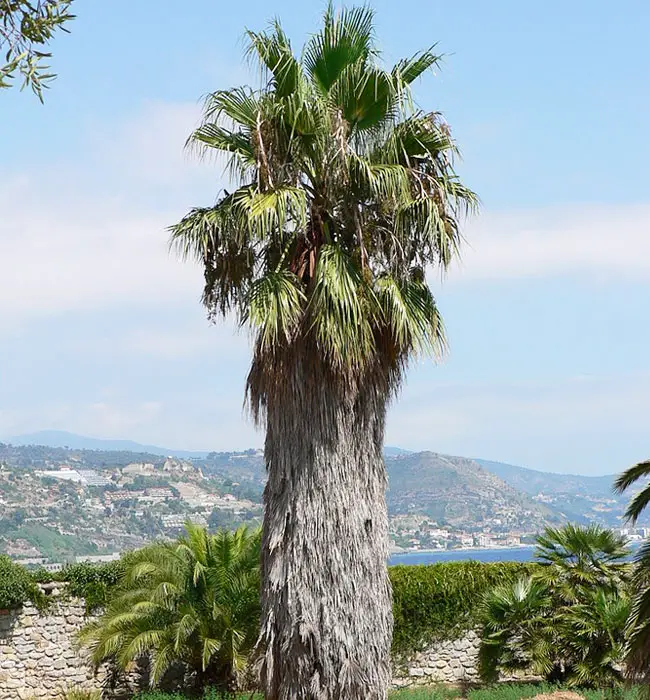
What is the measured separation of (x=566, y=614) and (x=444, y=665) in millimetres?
3234

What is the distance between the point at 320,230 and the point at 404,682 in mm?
Result: 9371

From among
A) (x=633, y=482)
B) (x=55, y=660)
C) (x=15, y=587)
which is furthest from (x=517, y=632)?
(x=15, y=587)

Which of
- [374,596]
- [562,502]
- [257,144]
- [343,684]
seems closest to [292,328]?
[257,144]

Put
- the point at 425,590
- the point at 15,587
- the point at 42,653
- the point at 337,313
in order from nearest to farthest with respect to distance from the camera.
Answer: the point at 337,313 → the point at 15,587 → the point at 42,653 → the point at 425,590

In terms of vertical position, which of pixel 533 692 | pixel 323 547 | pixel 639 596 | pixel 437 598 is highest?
pixel 323 547

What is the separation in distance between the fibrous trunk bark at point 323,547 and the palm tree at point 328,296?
2 centimetres

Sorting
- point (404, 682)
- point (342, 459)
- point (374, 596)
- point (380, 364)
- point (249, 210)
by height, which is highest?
point (249, 210)

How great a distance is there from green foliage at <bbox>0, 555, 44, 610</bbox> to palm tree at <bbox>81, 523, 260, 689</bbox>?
1302 millimetres

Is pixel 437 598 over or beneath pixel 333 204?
beneath

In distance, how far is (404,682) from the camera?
1764 centimetres

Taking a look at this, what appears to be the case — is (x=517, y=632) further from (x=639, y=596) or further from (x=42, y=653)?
(x=42, y=653)

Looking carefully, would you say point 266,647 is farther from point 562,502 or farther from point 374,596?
point 562,502

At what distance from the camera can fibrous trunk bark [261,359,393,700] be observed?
10805 millimetres

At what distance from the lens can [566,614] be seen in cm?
1549
